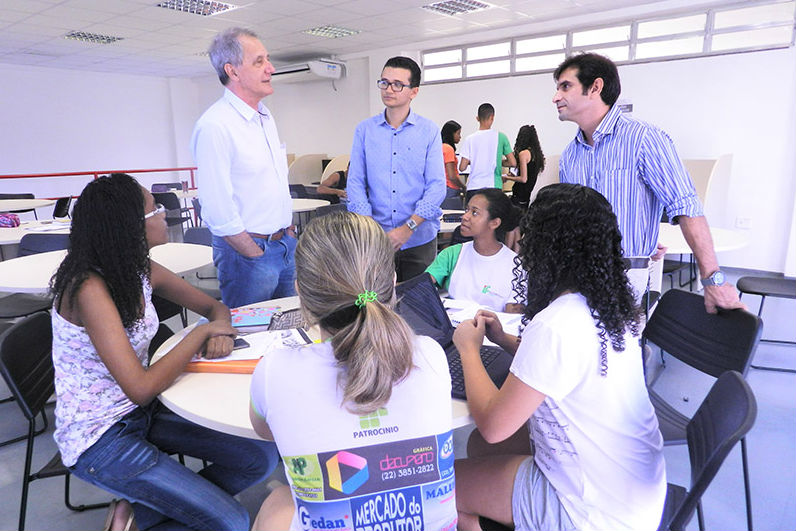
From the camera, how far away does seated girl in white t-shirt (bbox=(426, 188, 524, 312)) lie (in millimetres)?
2129

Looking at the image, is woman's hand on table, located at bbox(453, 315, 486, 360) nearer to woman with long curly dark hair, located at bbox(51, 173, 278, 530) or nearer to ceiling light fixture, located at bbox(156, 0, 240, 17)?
woman with long curly dark hair, located at bbox(51, 173, 278, 530)

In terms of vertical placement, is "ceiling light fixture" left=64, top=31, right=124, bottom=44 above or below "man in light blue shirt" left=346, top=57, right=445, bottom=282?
above

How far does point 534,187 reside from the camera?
5.99 m

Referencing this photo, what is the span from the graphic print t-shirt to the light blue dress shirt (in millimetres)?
1634

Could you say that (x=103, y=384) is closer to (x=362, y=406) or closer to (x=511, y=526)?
(x=362, y=406)

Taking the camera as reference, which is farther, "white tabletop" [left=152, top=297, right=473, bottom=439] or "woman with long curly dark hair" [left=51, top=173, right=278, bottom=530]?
"woman with long curly dark hair" [left=51, top=173, right=278, bottom=530]

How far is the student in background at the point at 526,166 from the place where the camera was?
221 inches

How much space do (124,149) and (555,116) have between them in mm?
10036

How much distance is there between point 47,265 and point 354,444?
2.59m

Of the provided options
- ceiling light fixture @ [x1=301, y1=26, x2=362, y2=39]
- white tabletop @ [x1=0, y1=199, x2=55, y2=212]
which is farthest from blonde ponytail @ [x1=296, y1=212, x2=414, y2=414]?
ceiling light fixture @ [x1=301, y1=26, x2=362, y2=39]

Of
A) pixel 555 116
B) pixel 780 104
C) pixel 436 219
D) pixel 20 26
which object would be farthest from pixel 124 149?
pixel 780 104

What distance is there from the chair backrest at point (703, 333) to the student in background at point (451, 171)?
3.12m

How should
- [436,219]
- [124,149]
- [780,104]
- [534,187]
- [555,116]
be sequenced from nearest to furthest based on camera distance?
[436,219] < [780,104] < [534,187] < [555,116] < [124,149]

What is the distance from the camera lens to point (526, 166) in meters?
5.61
